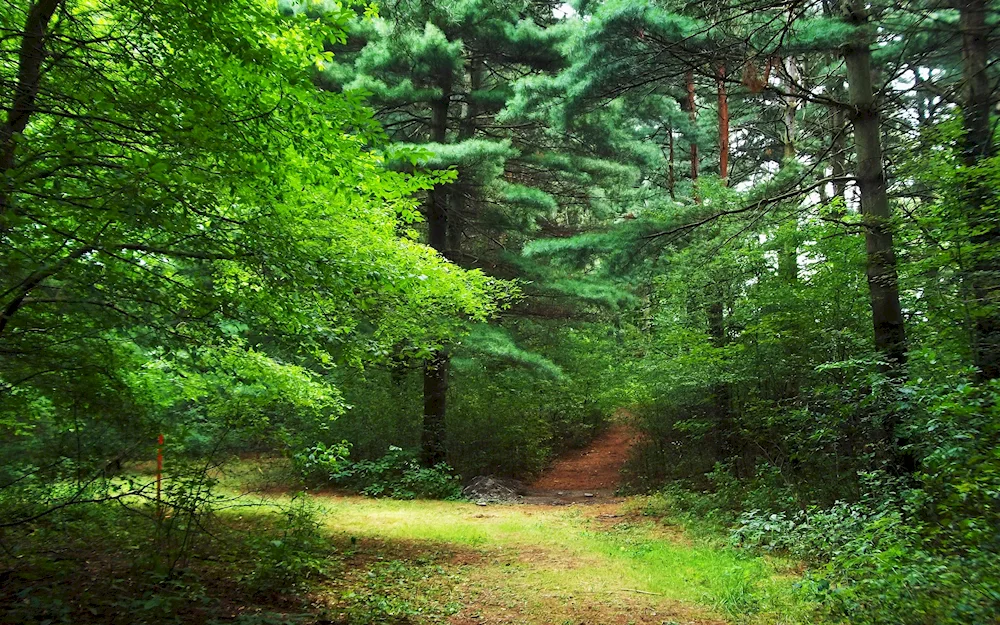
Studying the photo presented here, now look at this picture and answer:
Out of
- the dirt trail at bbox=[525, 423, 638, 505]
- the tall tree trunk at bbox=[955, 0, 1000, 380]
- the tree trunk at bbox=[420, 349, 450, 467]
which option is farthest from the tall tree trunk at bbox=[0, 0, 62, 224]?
the dirt trail at bbox=[525, 423, 638, 505]

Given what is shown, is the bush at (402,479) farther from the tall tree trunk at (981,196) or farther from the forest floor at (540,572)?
the tall tree trunk at (981,196)

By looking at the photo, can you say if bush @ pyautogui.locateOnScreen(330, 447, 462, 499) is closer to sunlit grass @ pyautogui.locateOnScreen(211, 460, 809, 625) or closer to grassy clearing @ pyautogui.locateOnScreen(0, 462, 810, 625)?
sunlit grass @ pyautogui.locateOnScreen(211, 460, 809, 625)

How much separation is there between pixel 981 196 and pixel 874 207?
1.78 m

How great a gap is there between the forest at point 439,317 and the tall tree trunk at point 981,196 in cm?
5

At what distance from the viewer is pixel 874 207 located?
24.5 ft

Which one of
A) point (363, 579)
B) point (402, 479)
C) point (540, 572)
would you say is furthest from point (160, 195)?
point (402, 479)

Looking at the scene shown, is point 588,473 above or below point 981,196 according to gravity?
below

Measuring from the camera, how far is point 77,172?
411 centimetres

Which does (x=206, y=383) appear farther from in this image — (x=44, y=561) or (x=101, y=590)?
(x=44, y=561)

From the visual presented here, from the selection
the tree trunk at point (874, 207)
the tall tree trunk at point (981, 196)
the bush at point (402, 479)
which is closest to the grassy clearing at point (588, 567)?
the bush at point (402, 479)

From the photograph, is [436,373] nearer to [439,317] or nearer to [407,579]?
[439,317]

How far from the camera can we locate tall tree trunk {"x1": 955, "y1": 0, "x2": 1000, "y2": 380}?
505cm

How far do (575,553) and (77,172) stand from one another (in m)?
6.54

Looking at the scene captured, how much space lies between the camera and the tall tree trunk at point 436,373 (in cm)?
1358
